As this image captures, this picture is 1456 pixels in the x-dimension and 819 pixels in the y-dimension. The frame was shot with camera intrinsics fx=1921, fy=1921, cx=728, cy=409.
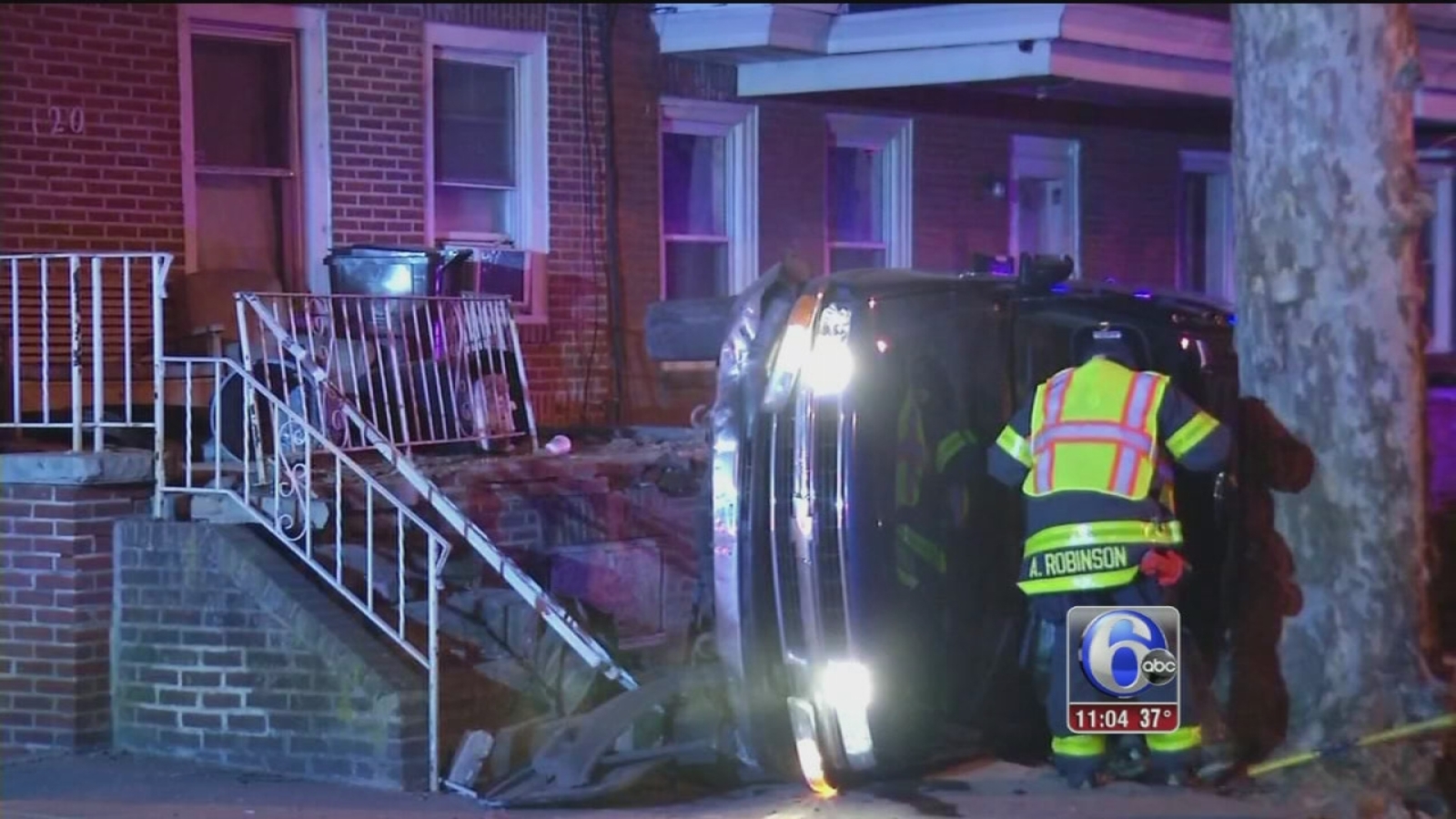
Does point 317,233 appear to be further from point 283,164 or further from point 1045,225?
point 1045,225

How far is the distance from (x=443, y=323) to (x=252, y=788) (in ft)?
10.3

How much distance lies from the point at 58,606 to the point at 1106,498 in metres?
4.27

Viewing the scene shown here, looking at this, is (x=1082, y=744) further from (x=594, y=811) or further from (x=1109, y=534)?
(x=594, y=811)

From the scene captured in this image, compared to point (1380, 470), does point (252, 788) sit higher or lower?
lower

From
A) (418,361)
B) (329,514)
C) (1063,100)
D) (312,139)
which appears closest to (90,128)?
(312,139)

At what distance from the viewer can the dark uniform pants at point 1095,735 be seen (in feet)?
21.2

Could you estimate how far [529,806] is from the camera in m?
6.76

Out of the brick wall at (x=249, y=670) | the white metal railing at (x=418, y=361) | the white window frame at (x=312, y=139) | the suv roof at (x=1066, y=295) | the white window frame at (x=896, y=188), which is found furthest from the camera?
the white window frame at (x=896, y=188)

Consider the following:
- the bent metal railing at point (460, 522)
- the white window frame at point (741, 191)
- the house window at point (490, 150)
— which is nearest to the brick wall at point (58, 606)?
the bent metal railing at point (460, 522)

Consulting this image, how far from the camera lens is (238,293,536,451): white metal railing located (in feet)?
29.7

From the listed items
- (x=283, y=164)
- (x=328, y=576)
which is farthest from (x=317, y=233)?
(x=328, y=576)

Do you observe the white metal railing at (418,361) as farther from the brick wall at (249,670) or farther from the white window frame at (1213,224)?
the white window frame at (1213,224)

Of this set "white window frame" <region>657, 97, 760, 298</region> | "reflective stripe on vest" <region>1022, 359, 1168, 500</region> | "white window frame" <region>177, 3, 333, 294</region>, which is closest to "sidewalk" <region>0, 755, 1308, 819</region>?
"reflective stripe on vest" <region>1022, 359, 1168, 500</region>

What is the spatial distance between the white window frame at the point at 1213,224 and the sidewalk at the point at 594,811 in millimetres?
9171
